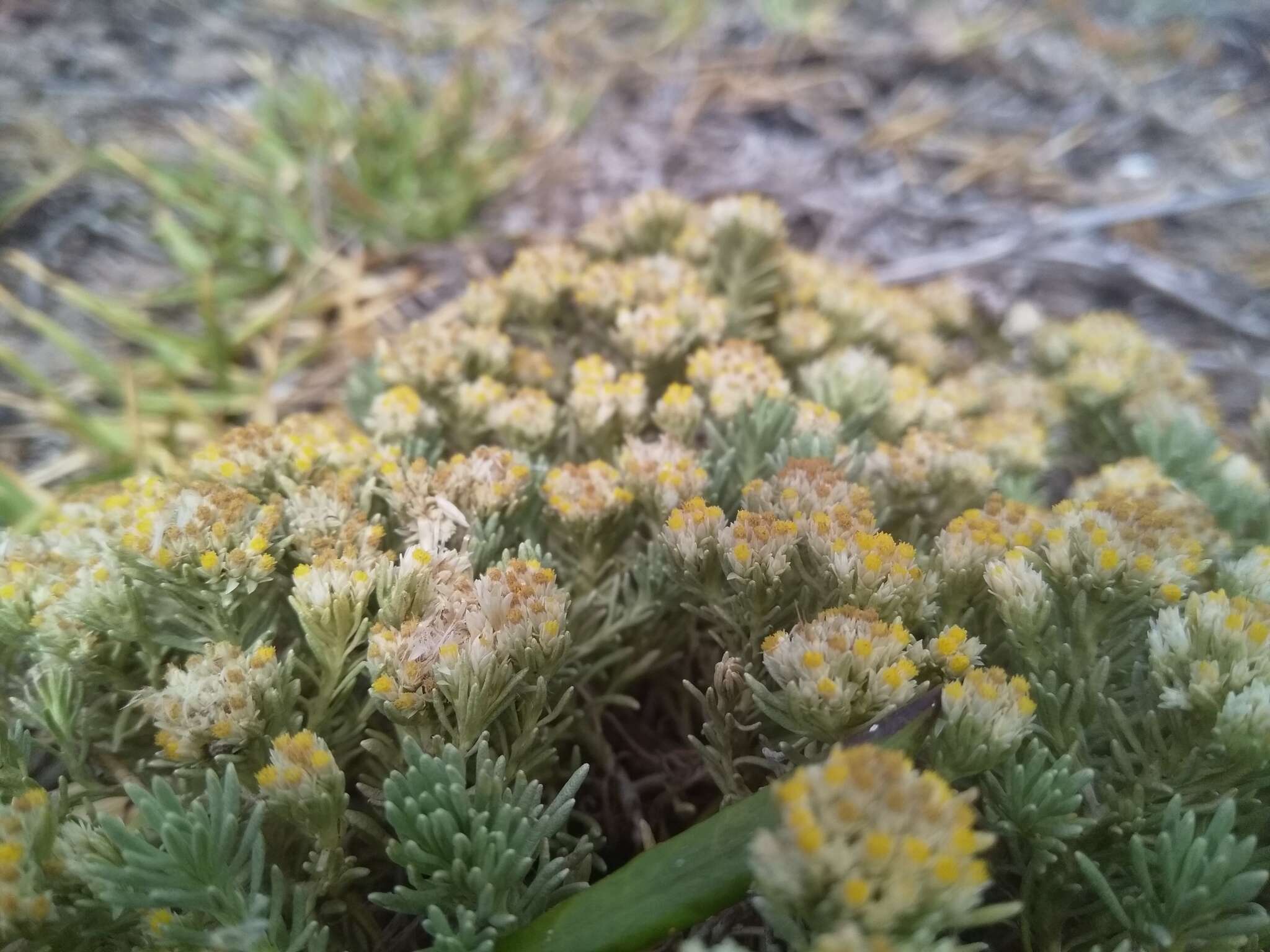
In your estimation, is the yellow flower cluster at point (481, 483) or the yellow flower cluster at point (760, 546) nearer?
the yellow flower cluster at point (760, 546)

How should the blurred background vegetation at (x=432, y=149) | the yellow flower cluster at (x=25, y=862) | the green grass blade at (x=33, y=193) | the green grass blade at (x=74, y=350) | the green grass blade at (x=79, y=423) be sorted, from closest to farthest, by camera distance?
the yellow flower cluster at (x=25, y=862)
the green grass blade at (x=79, y=423)
the green grass blade at (x=74, y=350)
the blurred background vegetation at (x=432, y=149)
the green grass blade at (x=33, y=193)

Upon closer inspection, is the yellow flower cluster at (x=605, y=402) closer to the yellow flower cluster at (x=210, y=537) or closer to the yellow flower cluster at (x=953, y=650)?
the yellow flower cluster at (x=210, y=537)

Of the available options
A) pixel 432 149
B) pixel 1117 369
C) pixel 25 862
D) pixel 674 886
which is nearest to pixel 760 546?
pixel 674 886

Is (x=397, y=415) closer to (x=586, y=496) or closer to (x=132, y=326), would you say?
(x=586, y=496)

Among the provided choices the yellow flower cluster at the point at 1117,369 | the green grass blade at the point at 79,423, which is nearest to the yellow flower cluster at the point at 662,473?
the yellow flower cluster at the point at 1117,369

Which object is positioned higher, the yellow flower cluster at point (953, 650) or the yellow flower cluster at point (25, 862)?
the yellow flower cluster at point (25, 862)

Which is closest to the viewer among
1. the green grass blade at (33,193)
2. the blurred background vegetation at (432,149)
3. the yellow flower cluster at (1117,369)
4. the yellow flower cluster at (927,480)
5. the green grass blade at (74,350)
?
the yellow flower cluster at (927,480)

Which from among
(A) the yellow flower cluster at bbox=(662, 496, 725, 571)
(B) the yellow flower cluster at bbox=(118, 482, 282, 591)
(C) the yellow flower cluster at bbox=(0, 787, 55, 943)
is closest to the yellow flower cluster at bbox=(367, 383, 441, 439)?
(B) the yellow flower cluster at bbox=(118, 482, 282, 591)

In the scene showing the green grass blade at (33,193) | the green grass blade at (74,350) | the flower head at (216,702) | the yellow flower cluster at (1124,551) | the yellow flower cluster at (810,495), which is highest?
the green grass blade at (33,193)
